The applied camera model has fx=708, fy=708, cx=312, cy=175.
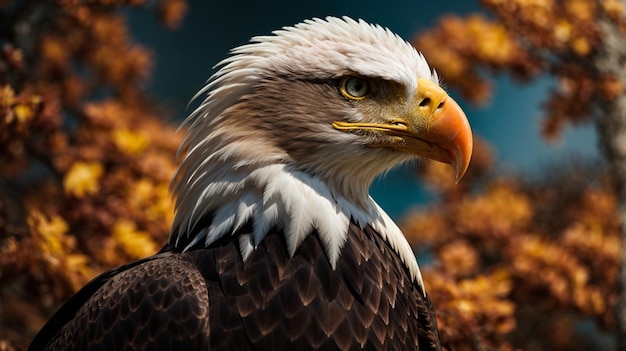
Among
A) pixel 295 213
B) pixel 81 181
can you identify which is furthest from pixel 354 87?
pixel 81 181

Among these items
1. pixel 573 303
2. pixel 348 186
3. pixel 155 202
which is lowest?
pixel 573 303

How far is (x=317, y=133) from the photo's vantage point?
8.19 feet

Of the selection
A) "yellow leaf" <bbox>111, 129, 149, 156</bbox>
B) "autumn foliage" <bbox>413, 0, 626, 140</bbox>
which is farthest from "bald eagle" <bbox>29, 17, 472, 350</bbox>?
"autumn foliage" <bbox>413, 0, 626, 140</bbox>

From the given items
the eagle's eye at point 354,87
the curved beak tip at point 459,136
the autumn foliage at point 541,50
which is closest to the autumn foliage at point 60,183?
the eagle's eye at point 354,87

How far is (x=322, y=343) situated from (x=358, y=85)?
35.9 inches

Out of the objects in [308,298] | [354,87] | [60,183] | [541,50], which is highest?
[354,87]

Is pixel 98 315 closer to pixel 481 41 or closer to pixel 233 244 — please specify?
pixel 233 244

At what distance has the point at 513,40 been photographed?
507 centimetres

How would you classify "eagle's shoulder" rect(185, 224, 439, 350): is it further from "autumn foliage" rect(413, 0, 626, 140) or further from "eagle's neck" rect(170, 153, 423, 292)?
"autumn foliage" rect(413, 0, 626, 140)

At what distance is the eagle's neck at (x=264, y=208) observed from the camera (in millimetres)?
2400

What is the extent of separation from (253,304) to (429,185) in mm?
4712

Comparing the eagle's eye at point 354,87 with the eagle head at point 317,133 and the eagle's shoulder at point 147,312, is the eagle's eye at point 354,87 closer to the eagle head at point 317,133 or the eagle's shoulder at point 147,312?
the eagle head at point 317,133

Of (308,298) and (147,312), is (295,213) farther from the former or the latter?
(147,312)

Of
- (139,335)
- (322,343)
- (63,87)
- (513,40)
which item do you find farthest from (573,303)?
(63,87)
